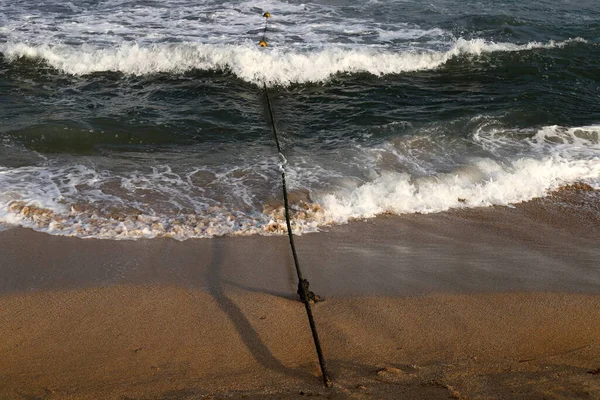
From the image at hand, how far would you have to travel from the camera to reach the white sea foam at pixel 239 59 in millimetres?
9242

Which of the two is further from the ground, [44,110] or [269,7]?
[269,7]

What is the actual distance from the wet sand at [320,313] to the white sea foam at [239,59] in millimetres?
4768

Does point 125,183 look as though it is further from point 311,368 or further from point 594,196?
point 594,196

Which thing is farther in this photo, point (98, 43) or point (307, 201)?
point (98, 43)

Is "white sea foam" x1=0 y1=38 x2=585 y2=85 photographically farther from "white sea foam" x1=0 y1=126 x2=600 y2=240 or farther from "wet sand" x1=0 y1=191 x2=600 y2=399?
"wet sand" x1=0 y1=191 x2=600 y2=399

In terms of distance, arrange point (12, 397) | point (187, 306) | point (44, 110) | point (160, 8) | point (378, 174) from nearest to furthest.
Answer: point (12, 397)
point (187, 306)
point (378, 174)
point (44, 110)
point (160, 8)

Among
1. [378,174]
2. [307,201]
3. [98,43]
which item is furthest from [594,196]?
[98,43]

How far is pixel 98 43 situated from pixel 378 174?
21.2 feet

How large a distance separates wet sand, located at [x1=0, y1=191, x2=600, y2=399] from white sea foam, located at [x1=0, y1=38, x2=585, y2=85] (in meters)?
4.77

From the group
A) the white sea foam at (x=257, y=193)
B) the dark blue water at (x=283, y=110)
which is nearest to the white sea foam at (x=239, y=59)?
the dark blue water at (x=283, y=110)

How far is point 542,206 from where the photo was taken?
541 cm

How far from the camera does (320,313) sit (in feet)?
12.3

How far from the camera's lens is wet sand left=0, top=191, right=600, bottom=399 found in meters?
3.10

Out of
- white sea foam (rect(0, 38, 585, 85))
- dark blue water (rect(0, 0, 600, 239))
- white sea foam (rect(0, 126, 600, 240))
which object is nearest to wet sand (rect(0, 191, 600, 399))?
white sea foam (rect(0, 126, 600, 240))
